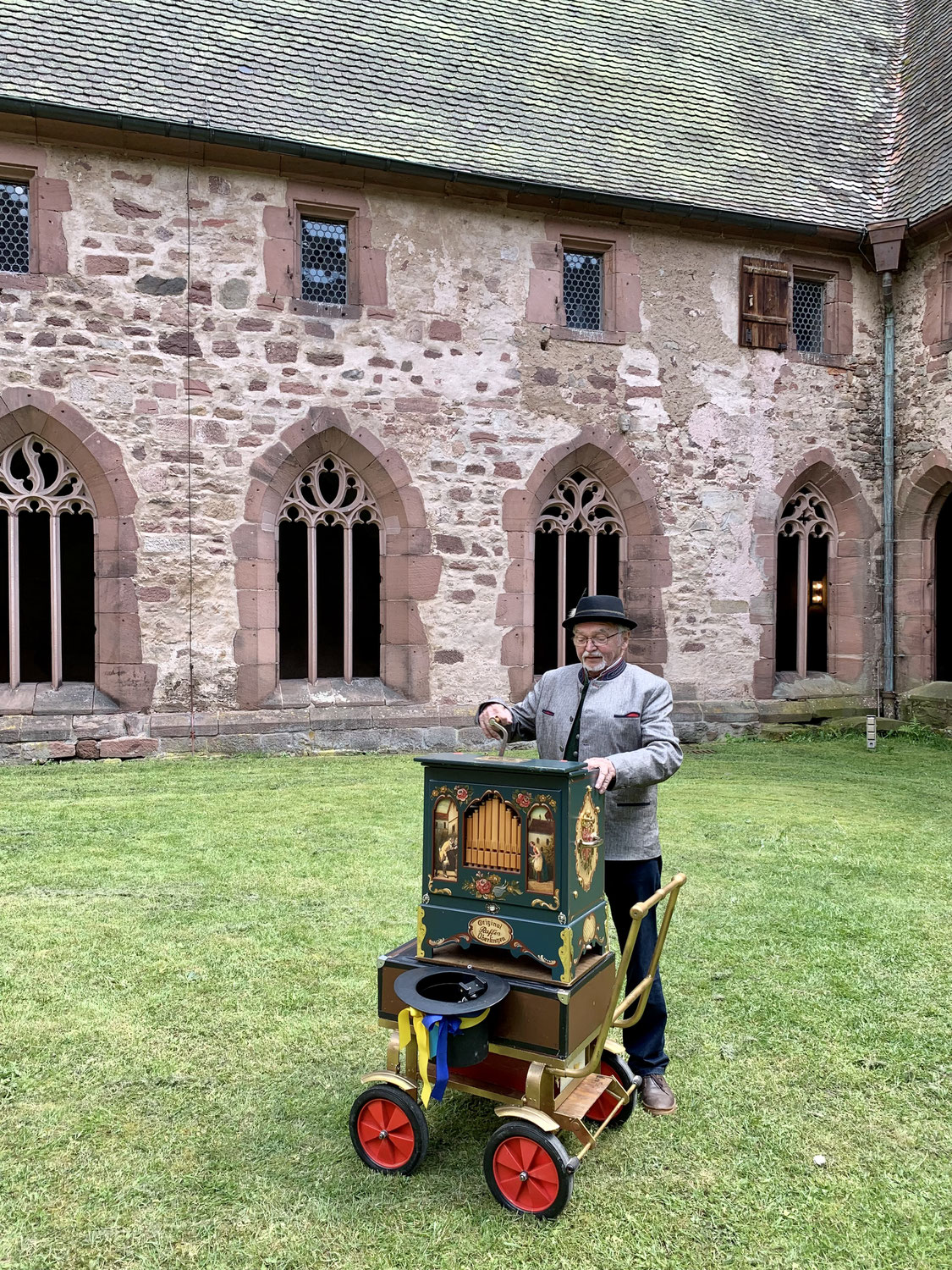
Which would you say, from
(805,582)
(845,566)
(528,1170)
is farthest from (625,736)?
(845,566)

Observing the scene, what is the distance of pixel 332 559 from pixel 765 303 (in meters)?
7.02

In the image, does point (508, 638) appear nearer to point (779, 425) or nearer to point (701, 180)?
point (779, 425)

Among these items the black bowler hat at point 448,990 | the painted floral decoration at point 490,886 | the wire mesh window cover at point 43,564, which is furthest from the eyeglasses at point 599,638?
the wire mesh window cover at point 43,564

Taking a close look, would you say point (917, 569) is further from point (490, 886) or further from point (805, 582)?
point (490, 886)

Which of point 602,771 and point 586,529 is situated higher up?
point 586,529

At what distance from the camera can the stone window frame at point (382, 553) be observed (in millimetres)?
10555

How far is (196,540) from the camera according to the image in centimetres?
1036

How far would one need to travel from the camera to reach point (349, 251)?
1112 centimetres

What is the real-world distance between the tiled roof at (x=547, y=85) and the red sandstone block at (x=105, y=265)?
54.5 inches

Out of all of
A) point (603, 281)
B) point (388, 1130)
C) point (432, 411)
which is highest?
point (603, 281)

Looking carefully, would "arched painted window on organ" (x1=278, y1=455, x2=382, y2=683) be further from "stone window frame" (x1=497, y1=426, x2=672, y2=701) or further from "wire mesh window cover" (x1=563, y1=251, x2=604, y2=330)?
"wire mesh window cover" (x1=563, y1=251, x2=604, y2=330)

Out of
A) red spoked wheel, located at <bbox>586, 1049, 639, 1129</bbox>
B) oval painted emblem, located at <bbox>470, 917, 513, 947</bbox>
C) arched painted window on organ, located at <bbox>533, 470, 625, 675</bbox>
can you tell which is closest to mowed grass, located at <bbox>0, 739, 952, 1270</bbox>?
red spoked wheel, located at <bbox>586, 1049, 639, 1129</bbox>

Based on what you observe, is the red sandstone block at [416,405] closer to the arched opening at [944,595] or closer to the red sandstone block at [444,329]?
the red sandstone block at [444,329]

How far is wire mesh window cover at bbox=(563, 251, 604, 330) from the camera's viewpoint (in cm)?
1195
